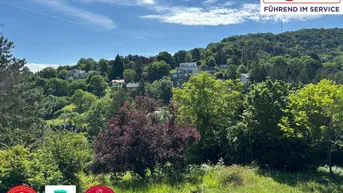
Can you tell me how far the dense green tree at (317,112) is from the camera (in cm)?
1162

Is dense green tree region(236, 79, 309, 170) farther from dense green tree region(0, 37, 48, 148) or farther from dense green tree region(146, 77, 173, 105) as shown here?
dense green tree region(146, 77, 173, 105)

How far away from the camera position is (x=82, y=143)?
947 centimetres

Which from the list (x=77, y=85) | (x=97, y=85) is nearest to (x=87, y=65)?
(x=77, y=85)

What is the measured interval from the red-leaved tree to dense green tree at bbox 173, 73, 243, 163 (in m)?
4.68

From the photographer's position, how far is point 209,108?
1684 cm

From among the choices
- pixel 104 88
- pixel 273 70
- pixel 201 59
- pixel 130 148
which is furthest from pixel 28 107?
pixel 201 59

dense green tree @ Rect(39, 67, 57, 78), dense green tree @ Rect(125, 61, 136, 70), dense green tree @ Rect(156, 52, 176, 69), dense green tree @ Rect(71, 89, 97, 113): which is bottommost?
dense green tree @ Rect(71, 89, 97, 113)

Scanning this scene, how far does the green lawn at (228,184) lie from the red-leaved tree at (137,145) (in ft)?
1.99

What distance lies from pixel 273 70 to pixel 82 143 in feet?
213

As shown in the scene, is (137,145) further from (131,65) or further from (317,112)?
(131,65)

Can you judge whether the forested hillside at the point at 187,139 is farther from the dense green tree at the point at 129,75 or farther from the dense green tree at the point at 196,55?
the dense green tree at the point at 196,55

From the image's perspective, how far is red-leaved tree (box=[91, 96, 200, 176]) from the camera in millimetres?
9555

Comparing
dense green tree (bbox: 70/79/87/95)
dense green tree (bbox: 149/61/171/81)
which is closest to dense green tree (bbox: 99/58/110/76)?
dense green tree (bbox: 70/79/87/95)

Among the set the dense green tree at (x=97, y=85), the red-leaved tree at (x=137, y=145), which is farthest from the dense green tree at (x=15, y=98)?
the dense green tree at (x=97, y=85)
